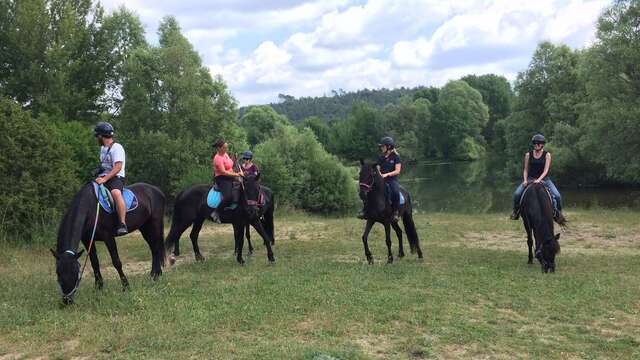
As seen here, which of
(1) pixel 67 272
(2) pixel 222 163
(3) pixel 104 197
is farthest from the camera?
(2) pixel 222 163

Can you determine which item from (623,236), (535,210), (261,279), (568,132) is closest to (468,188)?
(568,132)

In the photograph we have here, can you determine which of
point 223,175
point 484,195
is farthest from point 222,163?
point 484,195

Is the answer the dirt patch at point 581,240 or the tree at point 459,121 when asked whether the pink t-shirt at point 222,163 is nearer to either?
the dirt patch at point 581,240

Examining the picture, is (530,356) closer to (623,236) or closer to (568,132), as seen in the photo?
(623,236)

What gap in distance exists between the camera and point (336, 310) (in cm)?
686

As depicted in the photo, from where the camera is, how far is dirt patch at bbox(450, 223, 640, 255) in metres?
13.0

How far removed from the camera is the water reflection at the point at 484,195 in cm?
3056

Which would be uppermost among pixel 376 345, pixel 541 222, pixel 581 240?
pixel 541 222

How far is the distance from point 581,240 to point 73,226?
1326 cm

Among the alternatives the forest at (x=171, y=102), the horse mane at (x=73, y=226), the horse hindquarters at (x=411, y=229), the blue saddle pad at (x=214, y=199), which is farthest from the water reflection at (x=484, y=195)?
the horse mane at (x=73, y=226)

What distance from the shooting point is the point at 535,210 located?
999cm

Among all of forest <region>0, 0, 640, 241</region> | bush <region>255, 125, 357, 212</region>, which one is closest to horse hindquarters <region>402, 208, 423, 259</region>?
forest <region>0, 0, 640, 241</region>

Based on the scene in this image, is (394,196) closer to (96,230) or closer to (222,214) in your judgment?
(222,214)

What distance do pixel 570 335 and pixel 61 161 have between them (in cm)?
1389
